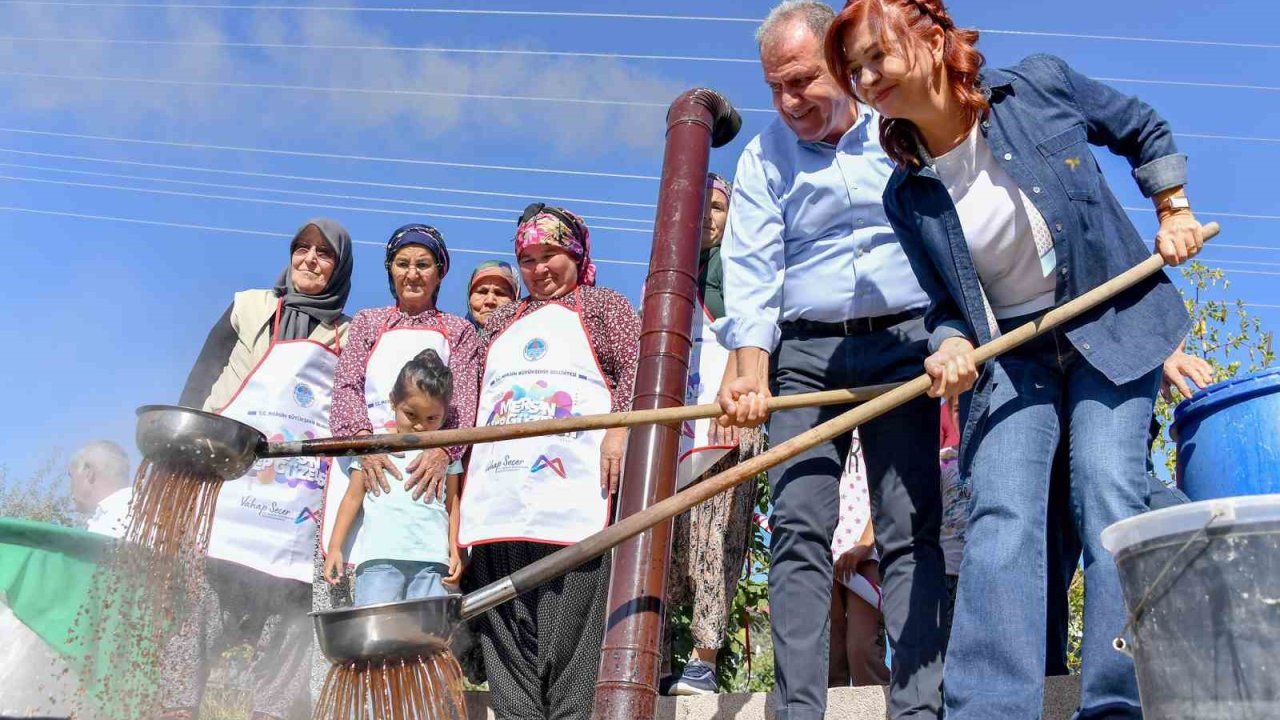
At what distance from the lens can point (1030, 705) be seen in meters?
2.91

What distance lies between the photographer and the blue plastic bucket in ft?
11.3

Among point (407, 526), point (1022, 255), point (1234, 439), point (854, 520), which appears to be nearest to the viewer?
point (1022, 255)

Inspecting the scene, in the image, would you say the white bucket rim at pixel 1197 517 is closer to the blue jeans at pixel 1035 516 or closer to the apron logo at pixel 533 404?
the blue jeans at pixel 1035 516

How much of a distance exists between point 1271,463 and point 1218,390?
278 mm

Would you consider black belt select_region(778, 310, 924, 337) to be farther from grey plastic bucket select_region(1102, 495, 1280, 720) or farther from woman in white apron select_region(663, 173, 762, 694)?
grey plastic bucket select_region(1102, 495, 1280, 720)

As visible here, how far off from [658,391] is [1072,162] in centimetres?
184

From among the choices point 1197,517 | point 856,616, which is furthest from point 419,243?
point 1197,517

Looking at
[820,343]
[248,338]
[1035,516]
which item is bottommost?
[1035,516]

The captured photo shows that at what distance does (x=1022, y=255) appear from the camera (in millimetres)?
3408

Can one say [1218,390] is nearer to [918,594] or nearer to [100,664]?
[918,594]

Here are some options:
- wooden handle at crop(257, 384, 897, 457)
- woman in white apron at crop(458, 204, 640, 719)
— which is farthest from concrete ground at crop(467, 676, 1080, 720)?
wooden handle at crop(257, 384, 897, 457)

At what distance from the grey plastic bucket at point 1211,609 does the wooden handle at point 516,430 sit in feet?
4.06

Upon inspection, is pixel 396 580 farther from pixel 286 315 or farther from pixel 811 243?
pixel 811 243

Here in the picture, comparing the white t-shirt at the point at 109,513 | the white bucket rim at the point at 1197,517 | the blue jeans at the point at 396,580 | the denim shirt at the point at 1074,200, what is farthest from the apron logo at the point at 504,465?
the white bucket rim at the point at 1197,517
